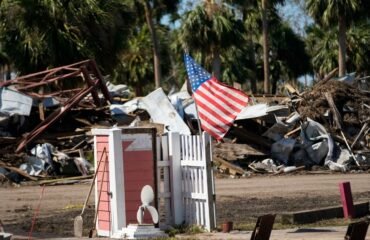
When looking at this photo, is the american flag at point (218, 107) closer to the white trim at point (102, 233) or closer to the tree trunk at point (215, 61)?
the white trim at point (102, 233)

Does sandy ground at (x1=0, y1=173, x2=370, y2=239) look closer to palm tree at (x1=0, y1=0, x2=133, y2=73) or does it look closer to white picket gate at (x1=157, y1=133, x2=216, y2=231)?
white picket gate at (x1=157, y1=133, x2=216, y2=231)

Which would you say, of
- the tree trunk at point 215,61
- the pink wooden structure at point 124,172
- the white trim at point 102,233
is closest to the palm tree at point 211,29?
the tree trunk at point 215,61

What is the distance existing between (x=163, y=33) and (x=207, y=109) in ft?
155

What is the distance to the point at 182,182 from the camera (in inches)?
556

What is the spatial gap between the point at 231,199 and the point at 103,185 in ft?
20.9

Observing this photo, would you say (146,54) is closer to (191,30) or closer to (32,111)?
(191,30)

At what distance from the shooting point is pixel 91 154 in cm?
2766

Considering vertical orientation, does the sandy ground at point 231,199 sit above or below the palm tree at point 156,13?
below

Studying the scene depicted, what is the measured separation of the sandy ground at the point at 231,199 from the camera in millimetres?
15773

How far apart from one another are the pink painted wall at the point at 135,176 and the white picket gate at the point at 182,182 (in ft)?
0.84

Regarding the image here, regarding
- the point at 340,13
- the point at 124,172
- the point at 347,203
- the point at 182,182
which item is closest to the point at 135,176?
the point at 124,172

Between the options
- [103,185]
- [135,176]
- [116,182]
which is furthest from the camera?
[103,185]

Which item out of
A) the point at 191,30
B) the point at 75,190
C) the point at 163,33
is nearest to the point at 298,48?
the point at 163,33

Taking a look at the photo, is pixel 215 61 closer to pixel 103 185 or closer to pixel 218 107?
pixel 218 107
